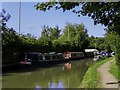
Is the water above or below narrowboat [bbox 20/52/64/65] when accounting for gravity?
→ below

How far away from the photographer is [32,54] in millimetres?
48500

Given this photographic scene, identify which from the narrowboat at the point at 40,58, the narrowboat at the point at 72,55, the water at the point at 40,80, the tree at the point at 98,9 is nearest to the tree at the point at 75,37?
the narrowboat at the point at 72,55

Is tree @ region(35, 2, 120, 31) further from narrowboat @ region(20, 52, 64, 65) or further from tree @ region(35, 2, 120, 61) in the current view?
narrowboat @ region(20, 52, 64, 65)

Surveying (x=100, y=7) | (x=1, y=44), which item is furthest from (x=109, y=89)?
(x=1, y=44)

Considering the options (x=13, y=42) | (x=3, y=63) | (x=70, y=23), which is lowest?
(x=3, y=63)

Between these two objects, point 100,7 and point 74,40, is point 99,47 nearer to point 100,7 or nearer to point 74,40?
point 74,40

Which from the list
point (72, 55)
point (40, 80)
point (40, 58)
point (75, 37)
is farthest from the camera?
point (75, 37)

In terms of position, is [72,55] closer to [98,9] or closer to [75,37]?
[75,37]

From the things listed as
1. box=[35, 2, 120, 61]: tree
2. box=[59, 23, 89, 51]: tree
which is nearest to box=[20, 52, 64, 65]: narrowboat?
box=[59, 23, 89, 51]: tree

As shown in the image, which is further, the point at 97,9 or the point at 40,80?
the point at 40,80

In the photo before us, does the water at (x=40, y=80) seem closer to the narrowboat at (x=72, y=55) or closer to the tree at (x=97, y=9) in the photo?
the tree at (x=97, y=9)

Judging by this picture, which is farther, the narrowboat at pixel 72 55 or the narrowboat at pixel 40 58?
the narrowboat at pixel 72 55

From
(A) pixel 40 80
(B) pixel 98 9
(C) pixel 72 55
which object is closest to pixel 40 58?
(A) pixel 40 80

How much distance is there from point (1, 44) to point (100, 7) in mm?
30747
